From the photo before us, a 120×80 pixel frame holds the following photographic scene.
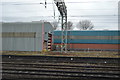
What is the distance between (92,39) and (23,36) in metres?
15.0

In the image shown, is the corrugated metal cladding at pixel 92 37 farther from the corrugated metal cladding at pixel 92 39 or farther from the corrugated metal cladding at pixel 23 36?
the corrugated metal cladding at pixel 23 36

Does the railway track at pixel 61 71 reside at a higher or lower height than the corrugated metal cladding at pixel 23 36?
lower

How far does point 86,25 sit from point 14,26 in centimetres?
3984

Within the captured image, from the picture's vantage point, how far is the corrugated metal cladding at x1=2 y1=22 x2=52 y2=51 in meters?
23.1

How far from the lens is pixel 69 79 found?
6.05 m

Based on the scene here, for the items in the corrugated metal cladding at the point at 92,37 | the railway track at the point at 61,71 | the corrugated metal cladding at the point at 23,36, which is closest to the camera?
the railway track at the point at 61,71

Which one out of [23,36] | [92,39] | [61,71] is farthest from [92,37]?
[61,71]

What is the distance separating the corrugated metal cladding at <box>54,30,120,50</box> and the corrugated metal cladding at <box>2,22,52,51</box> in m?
6.38

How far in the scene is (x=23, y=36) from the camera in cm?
2345

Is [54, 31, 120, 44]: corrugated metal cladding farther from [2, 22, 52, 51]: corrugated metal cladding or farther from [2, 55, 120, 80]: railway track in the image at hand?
[2, 55, 120, 80]: railway track

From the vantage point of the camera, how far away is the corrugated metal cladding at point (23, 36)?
2312 centimetres

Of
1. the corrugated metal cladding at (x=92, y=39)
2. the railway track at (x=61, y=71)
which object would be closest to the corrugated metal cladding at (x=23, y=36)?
the corrugated metal cladding at (x=92, y=39)

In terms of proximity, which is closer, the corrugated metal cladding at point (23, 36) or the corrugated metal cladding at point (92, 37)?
the corrugated metal cladding at point (23, 36)

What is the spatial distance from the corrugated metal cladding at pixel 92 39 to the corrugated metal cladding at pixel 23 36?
20.9 ft
